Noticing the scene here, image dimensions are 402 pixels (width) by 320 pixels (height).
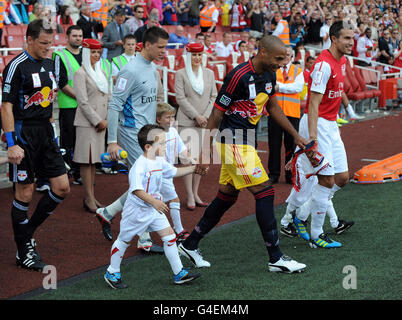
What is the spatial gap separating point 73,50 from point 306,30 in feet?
45.3

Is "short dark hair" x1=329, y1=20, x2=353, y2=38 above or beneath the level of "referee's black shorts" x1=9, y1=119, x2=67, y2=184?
above

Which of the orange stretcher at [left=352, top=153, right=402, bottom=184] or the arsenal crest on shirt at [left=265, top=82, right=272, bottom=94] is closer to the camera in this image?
the arsenal crest on shirt at [left=265, top=82, right=272, bottom=94]

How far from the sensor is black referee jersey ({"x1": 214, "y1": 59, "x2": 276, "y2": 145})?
17.2ft

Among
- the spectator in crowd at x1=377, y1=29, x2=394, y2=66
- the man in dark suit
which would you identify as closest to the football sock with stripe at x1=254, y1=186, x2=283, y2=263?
the man in dark suit

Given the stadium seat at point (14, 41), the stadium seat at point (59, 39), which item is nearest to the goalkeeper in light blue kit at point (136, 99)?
the stadium seat at point (59, 39)

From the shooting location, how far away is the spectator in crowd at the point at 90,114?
7775 mm

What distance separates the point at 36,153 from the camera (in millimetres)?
5648

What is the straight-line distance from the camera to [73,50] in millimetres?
8625

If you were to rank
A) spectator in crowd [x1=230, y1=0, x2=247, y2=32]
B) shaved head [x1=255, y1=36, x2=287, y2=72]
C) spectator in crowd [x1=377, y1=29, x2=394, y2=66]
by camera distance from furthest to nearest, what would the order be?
spectator in crowd [x1=377, y1=29, x2=394, y2=66] < spectator in crowd [x1=230, y1=0, x2=247, y2=32] < shaved head [x1=255, y1=36, x2=287, y2=72]

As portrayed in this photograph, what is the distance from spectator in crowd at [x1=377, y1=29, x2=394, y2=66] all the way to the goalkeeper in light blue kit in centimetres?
1707

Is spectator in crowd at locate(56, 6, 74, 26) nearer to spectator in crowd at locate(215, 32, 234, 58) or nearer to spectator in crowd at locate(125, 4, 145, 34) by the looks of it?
spectator in crowd at locate(125, 4, 145, 34)

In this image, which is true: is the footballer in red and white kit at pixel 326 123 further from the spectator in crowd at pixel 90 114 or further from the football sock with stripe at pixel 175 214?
the spectator in crowd at pixel 90 114
